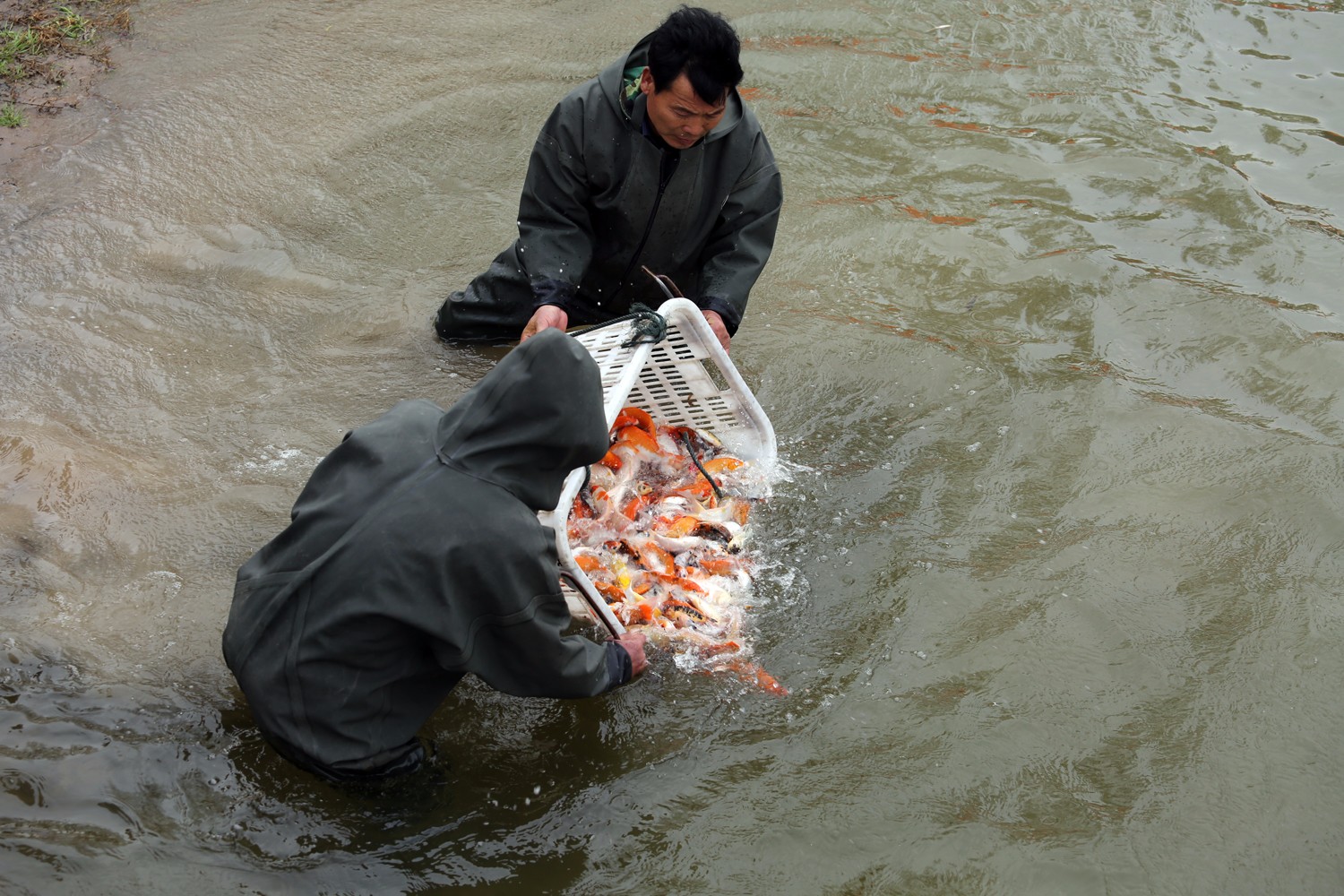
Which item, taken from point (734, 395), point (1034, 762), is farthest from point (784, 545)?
point (1034, 762)

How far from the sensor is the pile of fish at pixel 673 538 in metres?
3.45

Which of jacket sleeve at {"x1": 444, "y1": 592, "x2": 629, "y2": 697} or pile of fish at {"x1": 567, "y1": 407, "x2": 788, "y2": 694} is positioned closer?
jacket sleeve at {"x1": 444, "y1": 592, "x2": 629, "y2": 697}

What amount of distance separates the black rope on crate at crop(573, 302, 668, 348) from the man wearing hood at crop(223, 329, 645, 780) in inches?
33.5

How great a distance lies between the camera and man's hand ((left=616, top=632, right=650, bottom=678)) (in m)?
3.04

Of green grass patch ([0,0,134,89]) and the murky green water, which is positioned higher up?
green grass patch ([0,0,134,89])

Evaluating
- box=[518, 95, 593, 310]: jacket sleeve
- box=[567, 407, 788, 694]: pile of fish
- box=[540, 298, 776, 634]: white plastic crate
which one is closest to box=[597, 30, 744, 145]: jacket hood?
box=[518, 95, 593, 310]: jacket sleeve

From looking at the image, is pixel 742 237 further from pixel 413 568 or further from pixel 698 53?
pixel 413 568

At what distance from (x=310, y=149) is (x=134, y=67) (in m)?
1.38

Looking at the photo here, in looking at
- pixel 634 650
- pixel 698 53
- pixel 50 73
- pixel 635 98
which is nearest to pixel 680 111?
pixel 698 53

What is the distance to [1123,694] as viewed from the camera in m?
3.45

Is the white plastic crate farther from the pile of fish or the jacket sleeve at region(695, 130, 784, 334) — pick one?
the jacket sleeve at region(695, 130, 784, 334)

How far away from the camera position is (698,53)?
336 centimetres

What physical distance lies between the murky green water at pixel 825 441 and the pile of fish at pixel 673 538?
0.16 m

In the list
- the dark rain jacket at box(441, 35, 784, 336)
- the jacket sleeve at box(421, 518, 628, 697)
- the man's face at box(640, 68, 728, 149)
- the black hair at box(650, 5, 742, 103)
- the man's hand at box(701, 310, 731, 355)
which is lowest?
the jacket sleeve at box(421, 518, 628, 697)
